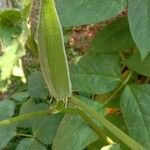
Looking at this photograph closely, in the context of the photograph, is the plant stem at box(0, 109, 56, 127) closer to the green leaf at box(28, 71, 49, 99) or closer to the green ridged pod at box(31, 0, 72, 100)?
the green ridged pod at box(31, 0, 72, 100)

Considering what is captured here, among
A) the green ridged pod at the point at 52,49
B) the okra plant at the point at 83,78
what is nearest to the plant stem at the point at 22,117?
the okra plant at the point at 83,78

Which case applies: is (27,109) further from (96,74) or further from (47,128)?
(96,74)

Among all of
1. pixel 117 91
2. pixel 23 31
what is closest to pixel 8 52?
pixel 23 31

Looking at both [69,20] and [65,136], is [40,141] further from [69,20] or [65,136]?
[69,20]

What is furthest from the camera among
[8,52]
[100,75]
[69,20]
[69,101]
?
[100,75]

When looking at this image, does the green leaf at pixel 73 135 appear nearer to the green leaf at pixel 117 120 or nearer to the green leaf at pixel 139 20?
the green leaf at pixel 117 120

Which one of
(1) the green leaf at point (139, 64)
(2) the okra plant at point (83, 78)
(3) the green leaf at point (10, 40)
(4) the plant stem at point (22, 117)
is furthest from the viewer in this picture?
(1) the green leaf at point (139, 64)
